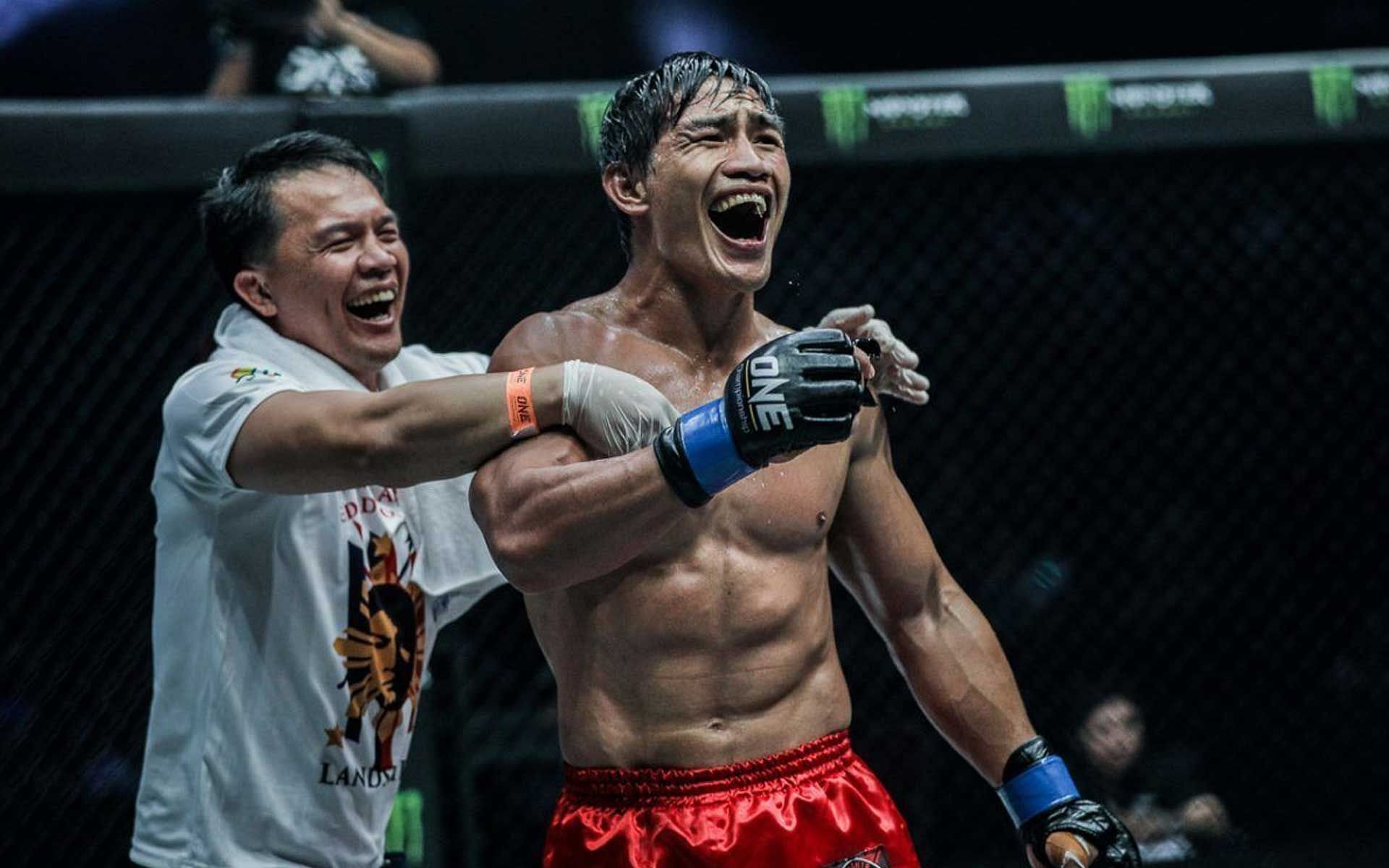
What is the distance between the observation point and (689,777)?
1640 mm

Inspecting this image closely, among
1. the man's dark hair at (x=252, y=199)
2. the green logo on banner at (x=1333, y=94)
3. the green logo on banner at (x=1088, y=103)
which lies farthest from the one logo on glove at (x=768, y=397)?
the green logo on banner at (x=1333, y=94)

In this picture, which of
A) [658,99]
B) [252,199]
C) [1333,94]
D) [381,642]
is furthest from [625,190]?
[1333,94]

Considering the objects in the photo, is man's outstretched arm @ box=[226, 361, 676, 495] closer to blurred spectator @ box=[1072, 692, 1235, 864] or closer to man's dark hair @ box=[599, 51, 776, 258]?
man's dark hair @ box=[599, 51, 776, 258]

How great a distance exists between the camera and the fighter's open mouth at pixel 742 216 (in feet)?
5.62

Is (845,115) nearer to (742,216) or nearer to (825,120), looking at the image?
(825,120)

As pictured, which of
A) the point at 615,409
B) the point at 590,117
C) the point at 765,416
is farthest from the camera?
the point at 590,117

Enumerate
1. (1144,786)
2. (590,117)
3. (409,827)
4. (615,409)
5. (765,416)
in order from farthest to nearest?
(1144,786)
(590,117)
(409,827)
(615,409)
(765,416)

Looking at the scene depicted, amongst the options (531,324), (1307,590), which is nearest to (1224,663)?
(1307,590)

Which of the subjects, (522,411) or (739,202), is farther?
(739,202)

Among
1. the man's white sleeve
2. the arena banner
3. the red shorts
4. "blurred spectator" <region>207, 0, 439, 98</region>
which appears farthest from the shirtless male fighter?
"blurred spectator" <region>207, 0, 439, 98</region>

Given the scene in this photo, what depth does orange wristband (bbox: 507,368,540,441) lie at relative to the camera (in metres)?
1.60

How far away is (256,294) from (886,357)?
0.84 m

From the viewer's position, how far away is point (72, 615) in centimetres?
245

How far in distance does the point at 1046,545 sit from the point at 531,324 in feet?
6.59
